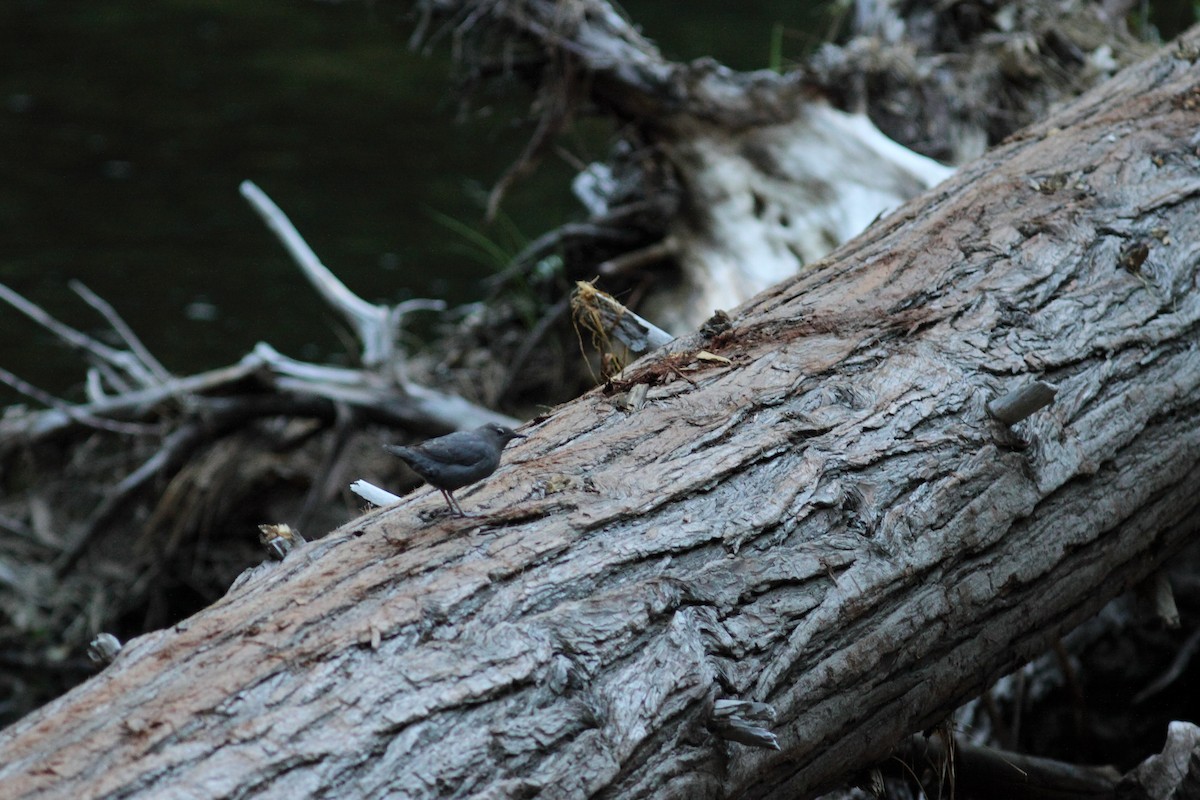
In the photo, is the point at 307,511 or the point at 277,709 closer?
the point at 277,709

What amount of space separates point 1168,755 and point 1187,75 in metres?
2.13

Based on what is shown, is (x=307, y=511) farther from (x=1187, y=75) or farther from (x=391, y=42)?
(x=391, y=42)

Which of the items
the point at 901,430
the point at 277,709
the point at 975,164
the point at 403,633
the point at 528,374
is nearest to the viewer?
the point at 277,709

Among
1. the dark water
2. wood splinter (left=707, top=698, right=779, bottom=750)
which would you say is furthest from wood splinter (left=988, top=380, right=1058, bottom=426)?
the dark water

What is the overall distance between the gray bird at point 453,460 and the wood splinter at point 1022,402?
106 centimetres

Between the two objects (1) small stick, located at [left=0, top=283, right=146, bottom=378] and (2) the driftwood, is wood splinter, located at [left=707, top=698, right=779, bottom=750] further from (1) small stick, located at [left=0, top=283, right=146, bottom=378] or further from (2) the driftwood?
(1) small stick, located at [left=0, top=283, right=146, bottom=378]

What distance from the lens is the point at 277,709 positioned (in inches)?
69.9

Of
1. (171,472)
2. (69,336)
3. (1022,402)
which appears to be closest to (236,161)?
(69,336)

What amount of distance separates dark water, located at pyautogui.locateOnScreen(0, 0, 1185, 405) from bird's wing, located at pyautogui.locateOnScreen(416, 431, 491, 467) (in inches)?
172

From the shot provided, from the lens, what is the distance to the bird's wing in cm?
217

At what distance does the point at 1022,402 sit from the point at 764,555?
0.66m

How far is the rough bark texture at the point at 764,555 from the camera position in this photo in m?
1.80

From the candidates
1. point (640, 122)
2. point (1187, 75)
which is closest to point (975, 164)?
point (1187, 75)

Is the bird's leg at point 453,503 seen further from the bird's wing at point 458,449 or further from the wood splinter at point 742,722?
the wood splinter at point 742,722
